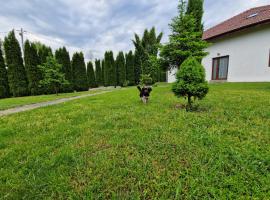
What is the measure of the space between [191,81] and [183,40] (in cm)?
435

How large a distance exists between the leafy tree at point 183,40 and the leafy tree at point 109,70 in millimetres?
12205

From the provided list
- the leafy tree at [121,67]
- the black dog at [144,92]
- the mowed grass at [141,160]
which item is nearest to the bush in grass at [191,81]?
the mowed grass at [141,160]

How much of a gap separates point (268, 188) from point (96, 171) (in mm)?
1675

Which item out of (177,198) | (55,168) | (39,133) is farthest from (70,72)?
(177,198)

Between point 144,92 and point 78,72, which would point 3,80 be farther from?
point 144,92

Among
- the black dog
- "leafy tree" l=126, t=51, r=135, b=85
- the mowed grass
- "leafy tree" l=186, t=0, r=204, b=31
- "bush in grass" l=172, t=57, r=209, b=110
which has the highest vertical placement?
"leafy tree" l=186, t=0, r=204, b=31

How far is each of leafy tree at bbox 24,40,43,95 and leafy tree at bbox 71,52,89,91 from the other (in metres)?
3.17

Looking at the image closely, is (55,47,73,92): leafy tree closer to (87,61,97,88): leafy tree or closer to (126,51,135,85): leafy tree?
(87,61,97,88): leafy tree

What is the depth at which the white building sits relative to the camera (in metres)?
9.36

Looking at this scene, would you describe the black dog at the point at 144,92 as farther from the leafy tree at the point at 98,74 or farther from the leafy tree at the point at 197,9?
the leafy tree at the point at 98,74

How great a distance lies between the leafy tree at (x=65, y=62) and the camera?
45.4 feet

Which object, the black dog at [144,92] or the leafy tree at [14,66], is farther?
the leafy tree at [14,66]

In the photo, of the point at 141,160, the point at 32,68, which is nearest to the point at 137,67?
the point at 32,68

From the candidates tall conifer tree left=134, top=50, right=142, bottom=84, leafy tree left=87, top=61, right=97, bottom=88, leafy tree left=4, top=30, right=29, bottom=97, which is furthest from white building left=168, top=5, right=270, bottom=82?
leafy tree left=4, top=30, right=29, bottom=97
